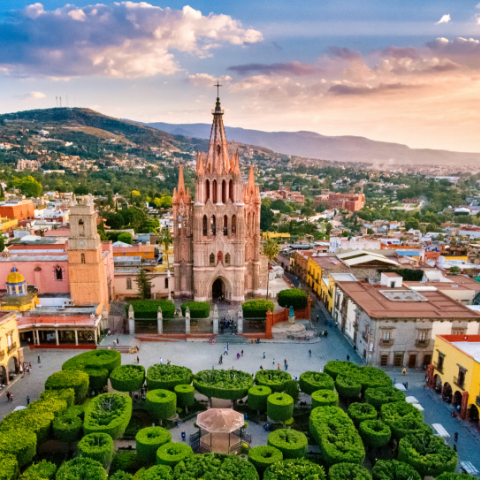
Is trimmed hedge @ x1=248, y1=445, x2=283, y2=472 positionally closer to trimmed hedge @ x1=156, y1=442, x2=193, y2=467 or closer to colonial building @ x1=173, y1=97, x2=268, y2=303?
trimmed hedge @ x1=156, y1=442, x2=193, y2=467

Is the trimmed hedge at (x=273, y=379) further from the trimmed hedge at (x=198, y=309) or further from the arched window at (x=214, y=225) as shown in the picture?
the arched window at (x=214, y=225)

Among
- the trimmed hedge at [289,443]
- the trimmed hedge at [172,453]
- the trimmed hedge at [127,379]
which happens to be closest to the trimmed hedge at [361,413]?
the trimmed hedge at [289,443]

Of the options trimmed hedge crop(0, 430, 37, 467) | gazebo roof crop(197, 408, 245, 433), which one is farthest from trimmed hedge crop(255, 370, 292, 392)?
trimmed hedge crop(0, 430, 37, 467)

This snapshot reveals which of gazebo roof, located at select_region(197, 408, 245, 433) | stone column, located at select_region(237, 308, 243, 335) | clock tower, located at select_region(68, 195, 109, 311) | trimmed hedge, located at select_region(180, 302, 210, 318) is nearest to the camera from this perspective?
gazebo roof, located at select_region(197, 408, 245, 433)

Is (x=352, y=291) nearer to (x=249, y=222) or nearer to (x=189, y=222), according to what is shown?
(x=249, y=222)

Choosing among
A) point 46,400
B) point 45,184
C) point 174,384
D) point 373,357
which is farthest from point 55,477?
point 45,184

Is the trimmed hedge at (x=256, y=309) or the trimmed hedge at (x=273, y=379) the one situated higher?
the trimmed hedge at (x=256, y=309)

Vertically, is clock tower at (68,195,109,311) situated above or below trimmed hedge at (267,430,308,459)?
above
